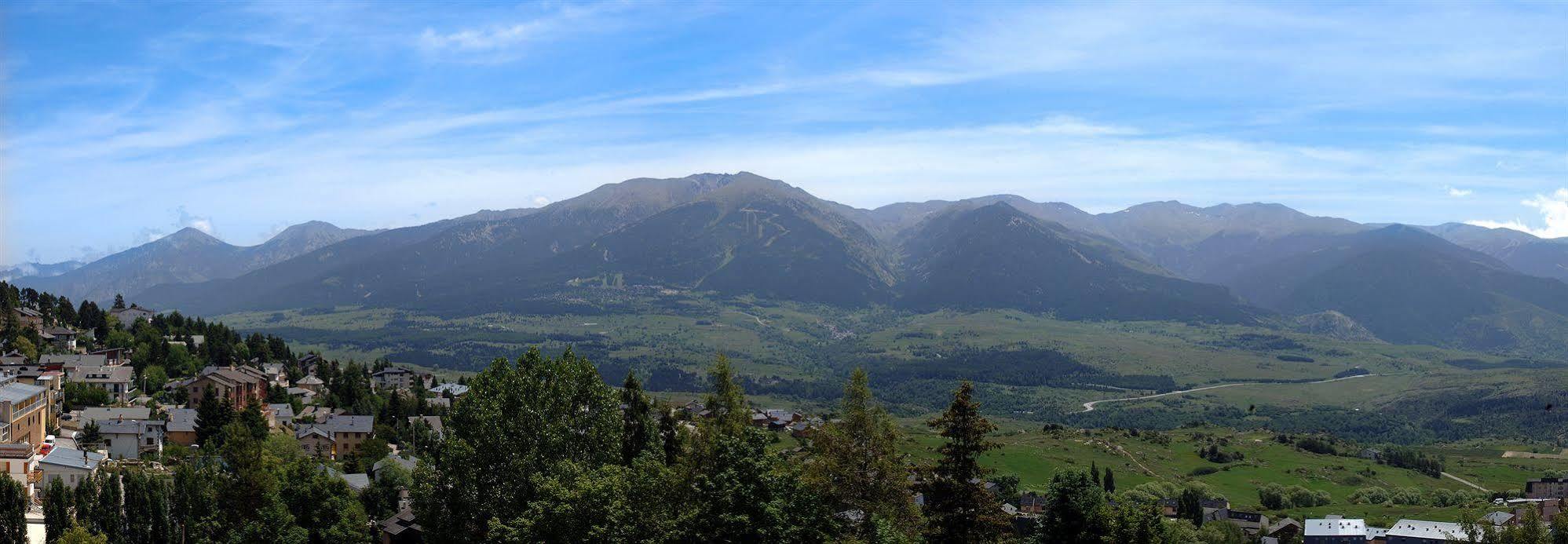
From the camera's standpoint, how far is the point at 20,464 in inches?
2438

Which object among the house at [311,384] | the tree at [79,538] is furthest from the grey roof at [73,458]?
the house at [311,384]

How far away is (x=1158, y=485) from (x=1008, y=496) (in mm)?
20648

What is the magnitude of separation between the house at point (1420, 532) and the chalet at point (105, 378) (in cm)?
10608

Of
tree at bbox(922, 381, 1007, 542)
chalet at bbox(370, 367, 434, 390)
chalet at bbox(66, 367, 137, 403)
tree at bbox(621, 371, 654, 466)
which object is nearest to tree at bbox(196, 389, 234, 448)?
chalet at bbox(66, 367, 137, 403)

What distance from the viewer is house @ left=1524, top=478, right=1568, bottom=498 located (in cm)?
10788

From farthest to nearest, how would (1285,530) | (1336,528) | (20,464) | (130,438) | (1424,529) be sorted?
(1285,530) < (1336,528) < (1424,529) < (130,438) < (20,464)

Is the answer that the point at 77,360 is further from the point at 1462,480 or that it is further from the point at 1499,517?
the point at 1462,480

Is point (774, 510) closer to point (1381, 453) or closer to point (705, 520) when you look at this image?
point (705, 520)

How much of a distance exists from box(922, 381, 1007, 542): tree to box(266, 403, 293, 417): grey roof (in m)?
70.2

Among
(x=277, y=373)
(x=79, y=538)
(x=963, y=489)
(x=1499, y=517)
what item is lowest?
(x=1499, y=517)

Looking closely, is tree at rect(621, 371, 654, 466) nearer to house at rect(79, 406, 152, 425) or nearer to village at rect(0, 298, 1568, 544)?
village at rect(0, 298, 1568, 544)

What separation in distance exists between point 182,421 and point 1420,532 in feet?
325

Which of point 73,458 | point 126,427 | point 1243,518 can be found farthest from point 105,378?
point 1243,518

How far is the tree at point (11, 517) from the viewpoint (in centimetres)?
5022
